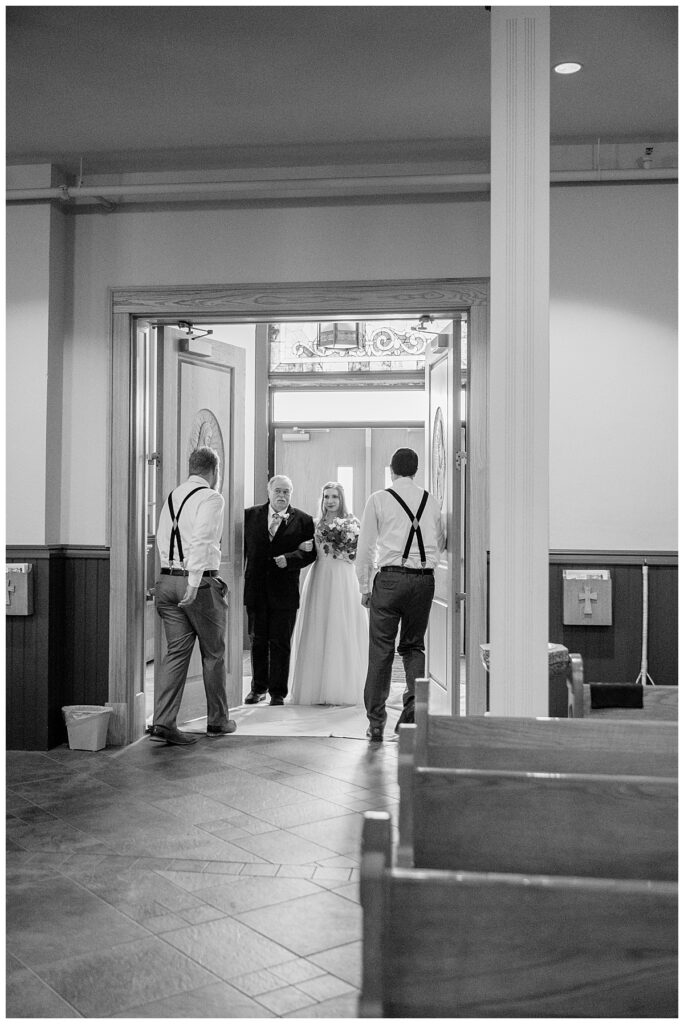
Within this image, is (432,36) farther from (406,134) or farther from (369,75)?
(406,134)

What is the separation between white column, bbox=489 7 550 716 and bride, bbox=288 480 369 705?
4.03 metres

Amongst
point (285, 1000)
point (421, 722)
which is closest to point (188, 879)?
point (285, 1000)

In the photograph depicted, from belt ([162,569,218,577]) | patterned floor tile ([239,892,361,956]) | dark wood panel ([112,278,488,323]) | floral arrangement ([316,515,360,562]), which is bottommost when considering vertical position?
patterned floor tile ([239,892,361,956])

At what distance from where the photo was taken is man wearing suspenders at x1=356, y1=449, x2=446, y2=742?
591cm

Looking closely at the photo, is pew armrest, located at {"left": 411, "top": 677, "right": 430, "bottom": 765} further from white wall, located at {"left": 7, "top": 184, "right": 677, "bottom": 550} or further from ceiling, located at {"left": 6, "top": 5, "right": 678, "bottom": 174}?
white wall, located at {"left": 7, "top": 184, "right": 677, "bottom": 550}

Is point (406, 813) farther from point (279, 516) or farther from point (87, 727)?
point (279, 516)

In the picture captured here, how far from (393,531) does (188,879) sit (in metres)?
2.78

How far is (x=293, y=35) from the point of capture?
430cm

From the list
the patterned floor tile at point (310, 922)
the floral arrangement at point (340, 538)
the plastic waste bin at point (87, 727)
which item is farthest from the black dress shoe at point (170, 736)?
the patterned floor tile at point (310, 922)

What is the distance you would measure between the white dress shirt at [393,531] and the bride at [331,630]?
1.12 m

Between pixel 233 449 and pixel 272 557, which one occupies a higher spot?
pixel 233 449

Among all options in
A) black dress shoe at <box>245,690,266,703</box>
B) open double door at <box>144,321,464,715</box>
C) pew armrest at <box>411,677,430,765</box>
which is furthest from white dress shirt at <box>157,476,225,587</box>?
pew armrest at <box>411,677,430,765</box>

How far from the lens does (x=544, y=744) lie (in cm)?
209

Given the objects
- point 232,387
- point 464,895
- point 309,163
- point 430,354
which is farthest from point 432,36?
point 464,895
